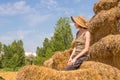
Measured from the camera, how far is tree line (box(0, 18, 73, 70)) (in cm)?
4269

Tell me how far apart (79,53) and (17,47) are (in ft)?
160

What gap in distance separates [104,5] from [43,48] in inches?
1464

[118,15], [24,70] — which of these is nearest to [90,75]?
[24,70]

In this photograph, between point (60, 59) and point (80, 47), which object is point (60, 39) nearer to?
point (60, 59)

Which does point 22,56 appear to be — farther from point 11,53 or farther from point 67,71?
point 67,71

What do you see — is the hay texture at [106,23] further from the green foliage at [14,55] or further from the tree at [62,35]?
the green foliage at [14,55]

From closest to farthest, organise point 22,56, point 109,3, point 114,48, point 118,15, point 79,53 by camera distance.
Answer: point 79,53, point 114,48, point 118,15, point 109,3, point 22,56

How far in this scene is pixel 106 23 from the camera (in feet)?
38.0

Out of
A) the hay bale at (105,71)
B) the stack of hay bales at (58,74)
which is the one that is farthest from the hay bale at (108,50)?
the stack of hay bales at (58,74)

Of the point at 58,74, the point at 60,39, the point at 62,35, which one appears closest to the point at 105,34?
the point at 58,74

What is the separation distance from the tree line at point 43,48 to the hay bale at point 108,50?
1177 inches

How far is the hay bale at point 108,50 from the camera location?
9.62 meters

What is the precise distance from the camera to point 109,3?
1264 cm

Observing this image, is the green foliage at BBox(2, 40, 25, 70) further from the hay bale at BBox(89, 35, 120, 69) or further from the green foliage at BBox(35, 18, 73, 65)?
the hay bale at BBox(89, 35, 120, 69)
